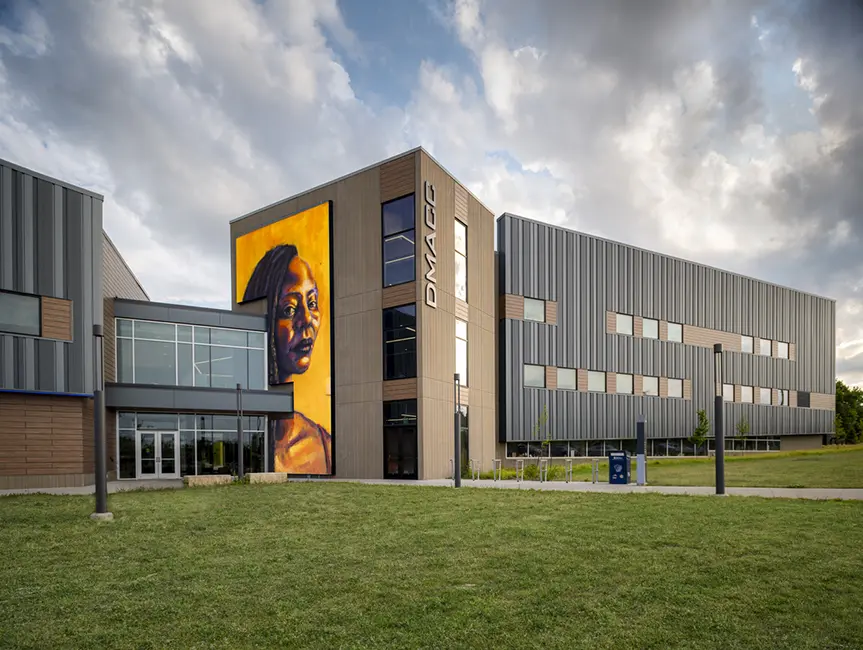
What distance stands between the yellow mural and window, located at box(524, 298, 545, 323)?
39.7ft

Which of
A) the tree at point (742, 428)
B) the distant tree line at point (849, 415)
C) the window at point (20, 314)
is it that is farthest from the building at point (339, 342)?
the distant tree line at point (849, 415)

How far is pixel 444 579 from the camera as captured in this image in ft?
26.6

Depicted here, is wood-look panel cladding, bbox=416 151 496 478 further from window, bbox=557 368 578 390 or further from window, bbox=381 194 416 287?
window, bbox=557 368 578 390

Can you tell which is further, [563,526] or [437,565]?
[563,526]

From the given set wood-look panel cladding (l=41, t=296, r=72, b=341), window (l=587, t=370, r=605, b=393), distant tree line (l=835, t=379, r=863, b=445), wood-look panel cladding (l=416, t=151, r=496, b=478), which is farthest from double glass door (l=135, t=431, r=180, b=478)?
distant tree line (l=835, t=379, r=863, b=445)

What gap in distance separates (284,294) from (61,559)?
2744cm

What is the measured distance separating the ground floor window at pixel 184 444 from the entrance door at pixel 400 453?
9034 mm

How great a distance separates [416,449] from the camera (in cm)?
2941

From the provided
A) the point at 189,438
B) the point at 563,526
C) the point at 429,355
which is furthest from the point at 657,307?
the point at 563,526

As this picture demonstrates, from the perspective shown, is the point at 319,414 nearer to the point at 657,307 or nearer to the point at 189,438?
the point at 189,438

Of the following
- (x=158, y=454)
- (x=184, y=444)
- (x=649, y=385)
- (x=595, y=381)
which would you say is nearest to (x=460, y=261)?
(x=595, y=381)

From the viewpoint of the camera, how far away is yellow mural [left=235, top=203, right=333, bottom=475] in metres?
33.5

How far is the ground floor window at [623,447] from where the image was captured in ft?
125

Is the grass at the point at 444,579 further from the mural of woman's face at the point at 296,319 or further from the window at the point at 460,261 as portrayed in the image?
the mural of woman's face at the point at 296,319
